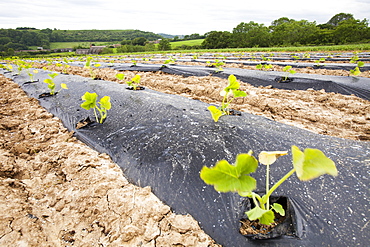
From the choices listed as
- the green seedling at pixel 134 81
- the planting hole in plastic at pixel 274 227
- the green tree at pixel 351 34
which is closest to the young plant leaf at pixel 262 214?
the planting hole in plastic at pixel 274 227

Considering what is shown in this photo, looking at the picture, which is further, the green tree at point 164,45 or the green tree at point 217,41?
the green tree at point 217,41

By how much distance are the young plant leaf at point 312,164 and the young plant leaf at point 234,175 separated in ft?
0.53

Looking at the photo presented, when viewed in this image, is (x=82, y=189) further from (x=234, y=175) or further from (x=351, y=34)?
(x=351, y=34)

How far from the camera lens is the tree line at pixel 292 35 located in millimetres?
24469

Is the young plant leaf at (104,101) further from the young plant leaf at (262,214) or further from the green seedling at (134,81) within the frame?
the young plant leaf at (262,214)

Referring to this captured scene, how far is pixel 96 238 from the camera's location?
102 cm

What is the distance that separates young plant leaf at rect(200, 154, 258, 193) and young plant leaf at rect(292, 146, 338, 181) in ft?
0.53

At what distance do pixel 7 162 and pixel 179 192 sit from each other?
1.66 metres

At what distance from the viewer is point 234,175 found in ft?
2.52

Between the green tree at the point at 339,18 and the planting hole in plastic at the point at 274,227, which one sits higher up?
the green tree at the point at 339,18

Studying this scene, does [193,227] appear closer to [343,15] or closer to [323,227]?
[323,227]

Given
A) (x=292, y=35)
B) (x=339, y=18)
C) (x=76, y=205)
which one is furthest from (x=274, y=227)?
(x=339, y=18)

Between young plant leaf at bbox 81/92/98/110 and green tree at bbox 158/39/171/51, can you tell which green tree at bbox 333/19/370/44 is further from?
young plant leaf at bbox 81/92/98/110

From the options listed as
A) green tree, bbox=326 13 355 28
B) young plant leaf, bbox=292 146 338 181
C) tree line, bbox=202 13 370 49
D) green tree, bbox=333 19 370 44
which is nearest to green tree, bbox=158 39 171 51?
tree line, bbox=202 13 370 49
